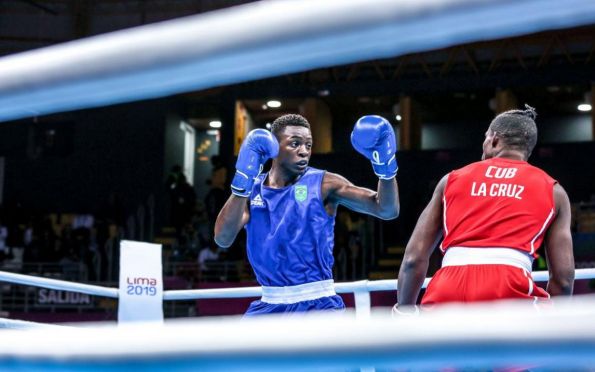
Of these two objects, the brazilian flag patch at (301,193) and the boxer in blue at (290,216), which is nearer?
the boxer in blue at (290,216)

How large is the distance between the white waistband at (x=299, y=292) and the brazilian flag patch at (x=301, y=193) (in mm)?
295

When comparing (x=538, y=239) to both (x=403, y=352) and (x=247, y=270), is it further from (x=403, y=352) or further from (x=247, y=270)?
(x=247, y=270)

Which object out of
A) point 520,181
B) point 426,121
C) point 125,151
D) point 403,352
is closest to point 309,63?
point 403,352

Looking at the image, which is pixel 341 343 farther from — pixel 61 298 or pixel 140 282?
pixel 61 298

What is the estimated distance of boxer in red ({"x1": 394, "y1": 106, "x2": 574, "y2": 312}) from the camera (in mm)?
1942

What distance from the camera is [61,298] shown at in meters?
8.52

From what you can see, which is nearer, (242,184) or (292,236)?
(242,184)

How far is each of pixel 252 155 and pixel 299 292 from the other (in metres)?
0.50

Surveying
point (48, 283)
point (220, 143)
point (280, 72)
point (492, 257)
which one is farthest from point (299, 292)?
point (220, 143)

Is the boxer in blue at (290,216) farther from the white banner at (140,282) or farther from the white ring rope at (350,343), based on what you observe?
the white ring rope at (350,343)

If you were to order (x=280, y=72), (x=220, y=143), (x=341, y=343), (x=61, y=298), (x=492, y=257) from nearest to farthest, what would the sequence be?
(x=341, y=343) < (x=280, y=72) < (x=492, y=257) < (x=61, y=298) < (x=220, y=143)

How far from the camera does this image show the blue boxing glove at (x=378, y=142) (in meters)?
2.35

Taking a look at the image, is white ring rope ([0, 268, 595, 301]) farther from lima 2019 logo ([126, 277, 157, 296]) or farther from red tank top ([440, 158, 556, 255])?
red tank top ([440, 158, 556, 255])

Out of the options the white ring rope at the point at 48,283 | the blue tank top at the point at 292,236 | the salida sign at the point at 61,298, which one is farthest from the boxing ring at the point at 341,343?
the salida sign at the point at 61,298
